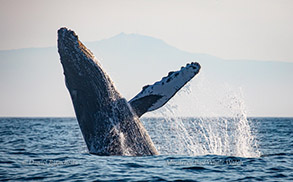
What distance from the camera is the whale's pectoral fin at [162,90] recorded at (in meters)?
8.39

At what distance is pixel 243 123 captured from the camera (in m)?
12.6

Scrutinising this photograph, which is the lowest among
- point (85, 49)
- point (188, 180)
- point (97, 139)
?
point (188, 180)

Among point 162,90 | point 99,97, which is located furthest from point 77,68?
point 162,90

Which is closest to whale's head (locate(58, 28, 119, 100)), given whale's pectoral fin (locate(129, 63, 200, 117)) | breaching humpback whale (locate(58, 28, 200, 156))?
breaching humpback whale (locate(58, 28, 200, 156))

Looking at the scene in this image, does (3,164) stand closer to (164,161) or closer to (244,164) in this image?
(164,161)

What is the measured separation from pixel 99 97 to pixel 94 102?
0.15 metres

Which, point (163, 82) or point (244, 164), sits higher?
point (163, 82)

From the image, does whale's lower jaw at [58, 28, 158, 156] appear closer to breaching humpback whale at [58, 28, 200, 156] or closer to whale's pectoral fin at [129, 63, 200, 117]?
breaching humpback whale at [58, 28, 200, 156]

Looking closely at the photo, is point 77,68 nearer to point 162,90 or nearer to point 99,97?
point 99,97

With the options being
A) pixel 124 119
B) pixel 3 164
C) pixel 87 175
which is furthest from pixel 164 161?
pixel 3 164

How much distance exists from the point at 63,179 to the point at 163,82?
284cm

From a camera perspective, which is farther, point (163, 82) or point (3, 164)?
point (3, 164)

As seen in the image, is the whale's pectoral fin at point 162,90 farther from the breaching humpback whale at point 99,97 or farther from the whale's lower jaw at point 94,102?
the whale's lower jaw at point 94,102

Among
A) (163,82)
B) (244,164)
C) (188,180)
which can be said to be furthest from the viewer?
(244,164)
